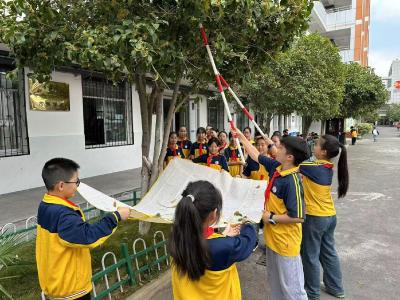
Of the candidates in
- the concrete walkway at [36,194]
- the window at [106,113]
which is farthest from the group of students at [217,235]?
the window at [106,113]

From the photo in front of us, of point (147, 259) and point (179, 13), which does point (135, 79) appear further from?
point (147, 259)

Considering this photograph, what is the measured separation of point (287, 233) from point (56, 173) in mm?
1747

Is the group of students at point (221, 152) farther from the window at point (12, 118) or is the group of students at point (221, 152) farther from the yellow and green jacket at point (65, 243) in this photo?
the window at point (12, 118)

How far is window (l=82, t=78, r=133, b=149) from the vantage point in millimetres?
8812

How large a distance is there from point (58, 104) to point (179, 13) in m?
5.78

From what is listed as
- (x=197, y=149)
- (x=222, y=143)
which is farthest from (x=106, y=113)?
(x=222, y=143)

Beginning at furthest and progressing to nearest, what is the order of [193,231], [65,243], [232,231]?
[65,243]
[232,231]
[193,231]

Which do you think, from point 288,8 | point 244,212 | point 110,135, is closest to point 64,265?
point 244,212

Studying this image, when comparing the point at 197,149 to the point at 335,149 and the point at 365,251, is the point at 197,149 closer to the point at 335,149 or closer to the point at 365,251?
the point at 365,251

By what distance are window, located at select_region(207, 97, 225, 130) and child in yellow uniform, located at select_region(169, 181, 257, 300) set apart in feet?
43.5

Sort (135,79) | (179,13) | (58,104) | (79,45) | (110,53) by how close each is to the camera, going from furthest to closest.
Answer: (58,104), (135,79), (179,13), (79,45), (110,53)

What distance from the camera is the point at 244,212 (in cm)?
283

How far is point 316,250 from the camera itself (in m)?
3.04

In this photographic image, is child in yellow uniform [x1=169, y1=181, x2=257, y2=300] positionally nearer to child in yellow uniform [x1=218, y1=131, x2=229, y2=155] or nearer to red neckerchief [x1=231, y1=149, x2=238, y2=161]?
child in yellow uniform [x1=218, y1=131, x2=229, y2=155]
